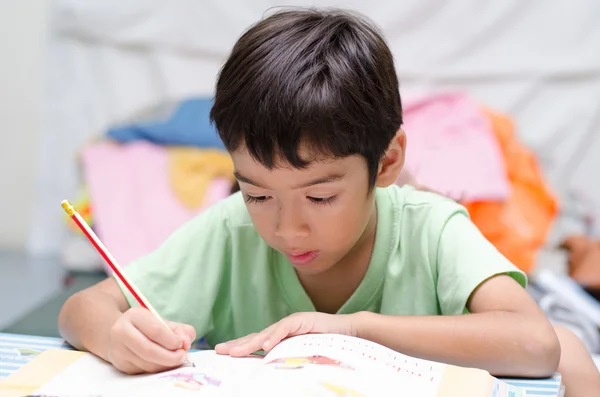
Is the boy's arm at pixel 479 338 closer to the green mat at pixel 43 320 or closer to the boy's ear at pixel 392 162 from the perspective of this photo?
the boy's ear at pixel 392 162

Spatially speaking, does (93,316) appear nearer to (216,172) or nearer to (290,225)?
(290,225)


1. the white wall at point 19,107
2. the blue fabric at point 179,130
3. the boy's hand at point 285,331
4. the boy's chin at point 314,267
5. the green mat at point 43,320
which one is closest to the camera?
the boy's hand at point 285,331

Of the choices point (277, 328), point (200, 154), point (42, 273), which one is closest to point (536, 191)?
point (200, 154)

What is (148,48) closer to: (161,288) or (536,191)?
(536,191)

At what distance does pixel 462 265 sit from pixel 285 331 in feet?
0.71

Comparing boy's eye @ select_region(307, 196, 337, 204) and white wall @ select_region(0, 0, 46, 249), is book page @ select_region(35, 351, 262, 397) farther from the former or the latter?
white wall @ select_region(0, 0, 46, 249)

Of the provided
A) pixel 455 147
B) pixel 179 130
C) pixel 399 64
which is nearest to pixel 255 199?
pixel 455 147

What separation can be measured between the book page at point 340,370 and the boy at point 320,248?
0.16 feet

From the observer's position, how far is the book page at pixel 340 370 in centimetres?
61

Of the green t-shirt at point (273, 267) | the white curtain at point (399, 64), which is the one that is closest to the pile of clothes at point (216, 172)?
the white curtain at point (399, 64)

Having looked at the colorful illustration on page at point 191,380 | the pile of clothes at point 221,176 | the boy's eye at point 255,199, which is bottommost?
the pile of clothes at point 221,176

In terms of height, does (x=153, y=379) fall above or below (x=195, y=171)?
above

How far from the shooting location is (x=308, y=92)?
75cm

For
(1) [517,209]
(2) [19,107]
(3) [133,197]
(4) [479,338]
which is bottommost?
(1) [517,209]
